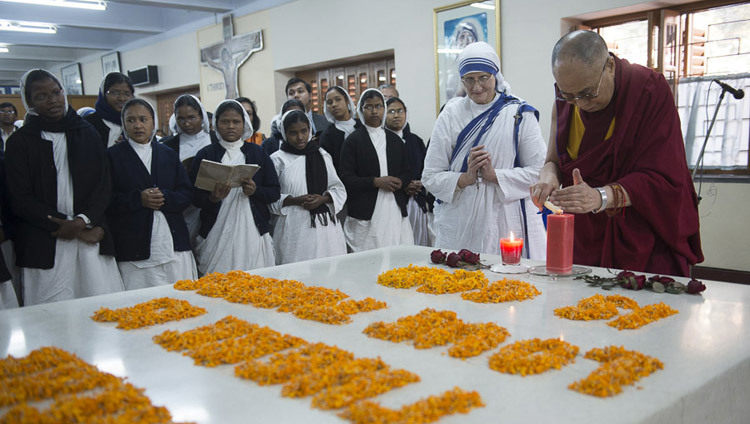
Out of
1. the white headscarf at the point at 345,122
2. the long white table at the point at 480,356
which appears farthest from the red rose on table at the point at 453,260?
the white headscarf at the point at 345,122

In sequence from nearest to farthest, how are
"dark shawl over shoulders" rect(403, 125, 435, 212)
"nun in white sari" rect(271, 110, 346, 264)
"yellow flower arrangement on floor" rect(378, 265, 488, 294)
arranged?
"yellow flower arrangement on floor" rect(378, 265, 488, 294) < "nun in white sari" rect(271, 110, 346, 264) < "dark shawl over shoulders" rect(403, 125, 435, 212)

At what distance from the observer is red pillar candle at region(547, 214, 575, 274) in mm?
1835

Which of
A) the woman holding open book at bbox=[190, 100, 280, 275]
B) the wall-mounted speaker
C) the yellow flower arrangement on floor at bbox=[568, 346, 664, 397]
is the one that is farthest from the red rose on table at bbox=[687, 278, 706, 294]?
the wall-mounted speaker

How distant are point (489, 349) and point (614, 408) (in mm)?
331

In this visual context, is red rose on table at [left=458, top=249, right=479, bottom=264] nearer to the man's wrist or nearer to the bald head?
the man's wrist

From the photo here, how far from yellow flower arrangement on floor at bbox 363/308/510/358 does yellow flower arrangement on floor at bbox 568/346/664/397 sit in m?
0.22

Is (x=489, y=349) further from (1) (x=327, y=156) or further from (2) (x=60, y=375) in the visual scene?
(1) (x=327, y=156)

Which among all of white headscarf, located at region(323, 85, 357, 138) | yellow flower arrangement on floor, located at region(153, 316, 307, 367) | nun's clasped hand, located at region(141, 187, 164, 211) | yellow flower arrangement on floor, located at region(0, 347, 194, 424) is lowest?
yellow flower arrangement on floor, located at region(153, 316, 307, 367)

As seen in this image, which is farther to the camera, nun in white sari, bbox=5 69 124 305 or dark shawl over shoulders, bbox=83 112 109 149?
dark shawl over shoulders, bbox=83 112 109 149

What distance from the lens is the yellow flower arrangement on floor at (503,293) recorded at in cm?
163

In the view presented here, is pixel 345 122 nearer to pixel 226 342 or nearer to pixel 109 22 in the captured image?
pixel 226 342

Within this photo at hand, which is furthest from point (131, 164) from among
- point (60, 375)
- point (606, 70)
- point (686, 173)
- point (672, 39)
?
point (672, 39)

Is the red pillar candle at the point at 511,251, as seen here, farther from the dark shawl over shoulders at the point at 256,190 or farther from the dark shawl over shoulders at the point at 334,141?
the dark shawl over shoulders at the point at 334,141

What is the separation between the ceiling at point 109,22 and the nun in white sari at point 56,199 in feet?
20.1
